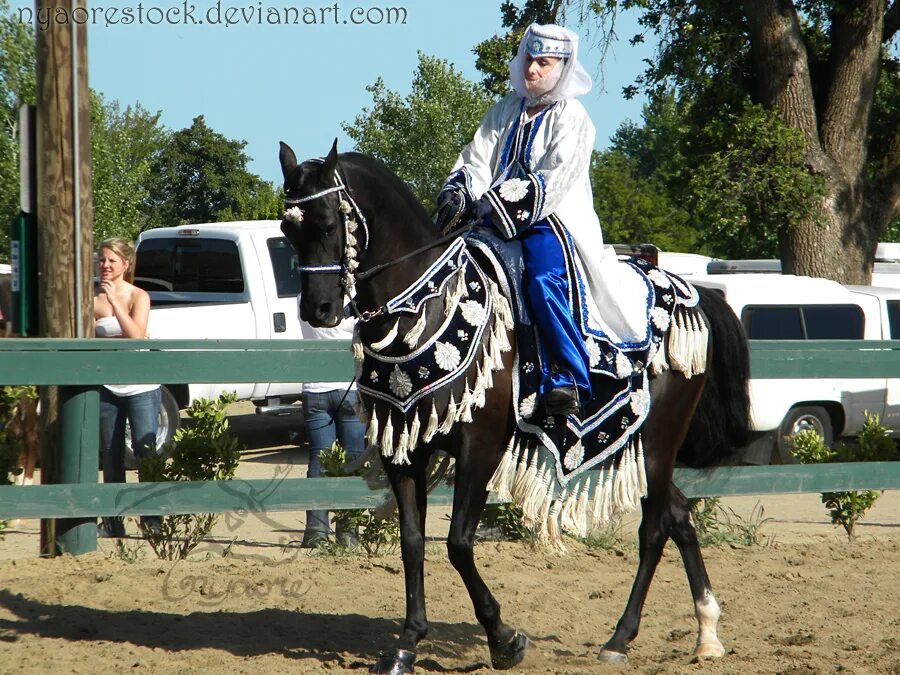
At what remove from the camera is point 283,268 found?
11922 mm

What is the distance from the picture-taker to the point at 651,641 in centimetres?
542

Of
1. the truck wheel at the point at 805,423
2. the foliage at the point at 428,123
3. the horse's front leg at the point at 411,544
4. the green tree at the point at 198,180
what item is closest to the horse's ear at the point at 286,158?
the horse's front leg at the point at 411,544

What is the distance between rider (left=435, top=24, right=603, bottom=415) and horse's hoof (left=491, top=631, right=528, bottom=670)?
99 cm

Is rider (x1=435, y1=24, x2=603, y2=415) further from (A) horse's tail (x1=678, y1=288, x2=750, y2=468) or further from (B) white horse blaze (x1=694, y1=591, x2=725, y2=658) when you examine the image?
(B) white horse blaze (x1=694, y1=591, x2=725, y2=658)

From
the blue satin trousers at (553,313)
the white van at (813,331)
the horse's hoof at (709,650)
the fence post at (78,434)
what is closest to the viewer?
the blue satin trousers at (553,313)

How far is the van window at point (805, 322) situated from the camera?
11.9m

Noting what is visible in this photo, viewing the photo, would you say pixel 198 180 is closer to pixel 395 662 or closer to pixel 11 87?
pixel 11 87

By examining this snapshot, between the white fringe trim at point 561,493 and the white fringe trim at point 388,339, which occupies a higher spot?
the white fringe trim at point 388,339

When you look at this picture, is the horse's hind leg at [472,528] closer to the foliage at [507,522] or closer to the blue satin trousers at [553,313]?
the blue satin trousers at [553,313]

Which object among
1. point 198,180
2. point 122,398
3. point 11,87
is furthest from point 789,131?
point 198,180

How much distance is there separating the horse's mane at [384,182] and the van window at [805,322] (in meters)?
7.74

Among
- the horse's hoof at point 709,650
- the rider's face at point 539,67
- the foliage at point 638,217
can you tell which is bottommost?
the horse's hoof at point 709,650

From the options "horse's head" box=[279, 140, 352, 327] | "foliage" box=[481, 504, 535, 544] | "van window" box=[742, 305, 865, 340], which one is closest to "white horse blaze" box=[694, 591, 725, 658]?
"foliage" box=[481, 504, 535, 544]

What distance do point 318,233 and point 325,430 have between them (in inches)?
134
